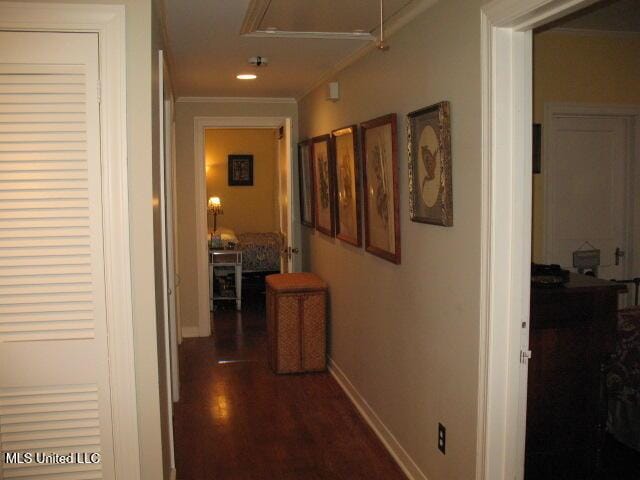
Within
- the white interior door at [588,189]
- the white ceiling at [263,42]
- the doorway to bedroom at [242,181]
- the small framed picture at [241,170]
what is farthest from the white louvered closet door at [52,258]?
the small framed picture at [241,170]

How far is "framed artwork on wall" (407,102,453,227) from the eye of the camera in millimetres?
2697

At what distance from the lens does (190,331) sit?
6.41 m

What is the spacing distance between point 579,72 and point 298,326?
270 centimetres

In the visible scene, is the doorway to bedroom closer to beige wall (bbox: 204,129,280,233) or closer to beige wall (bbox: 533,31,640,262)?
beige wall (bbox: 204,129,280,233)

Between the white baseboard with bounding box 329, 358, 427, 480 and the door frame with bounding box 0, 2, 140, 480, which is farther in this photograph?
the white baseboard with bounding box 329, 358, 427, 480

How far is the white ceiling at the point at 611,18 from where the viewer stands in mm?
3352

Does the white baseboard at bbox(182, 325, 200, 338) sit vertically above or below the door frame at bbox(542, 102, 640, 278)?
below

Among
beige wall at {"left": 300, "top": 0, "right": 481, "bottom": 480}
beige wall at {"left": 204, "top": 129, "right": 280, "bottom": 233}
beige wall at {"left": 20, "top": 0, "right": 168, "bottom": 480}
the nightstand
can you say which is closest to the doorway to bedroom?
beige wall at {"left": 204, "top": 129, "right": 280, "bottom": 233}

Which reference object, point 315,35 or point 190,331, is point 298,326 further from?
point 315,35

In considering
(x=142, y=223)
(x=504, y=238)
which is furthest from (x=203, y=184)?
(x=504, y=238)

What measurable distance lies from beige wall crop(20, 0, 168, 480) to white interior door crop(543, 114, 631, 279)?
2644 mm

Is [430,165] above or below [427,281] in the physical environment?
above

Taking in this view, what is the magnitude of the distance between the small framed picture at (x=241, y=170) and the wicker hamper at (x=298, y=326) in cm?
506

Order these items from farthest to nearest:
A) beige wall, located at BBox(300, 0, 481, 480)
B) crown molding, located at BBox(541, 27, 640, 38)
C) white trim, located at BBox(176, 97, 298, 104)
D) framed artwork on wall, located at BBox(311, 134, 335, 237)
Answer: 1. white trim, located at BBox(176, 97, 298, 104)
2. framed artwork on wall, located at BBox(311, 134, 335, 237)
3. crown molding, located at BBox(541, 27, 640, 38)
4. beige wall, located at BBox(300, 0, 481, 480)
